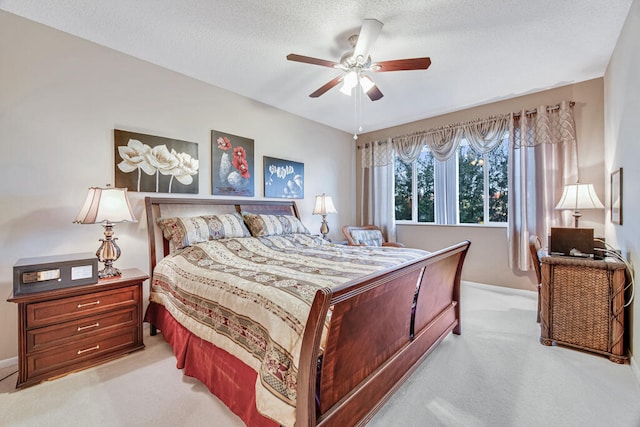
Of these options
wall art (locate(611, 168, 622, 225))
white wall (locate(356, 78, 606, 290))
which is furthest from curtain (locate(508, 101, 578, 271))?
wall art (locate(611, 168, 622, 225))

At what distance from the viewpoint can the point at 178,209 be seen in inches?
121

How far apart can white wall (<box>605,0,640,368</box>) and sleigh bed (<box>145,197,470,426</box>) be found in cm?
117

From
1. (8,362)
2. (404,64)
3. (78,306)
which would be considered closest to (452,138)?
(404,64)

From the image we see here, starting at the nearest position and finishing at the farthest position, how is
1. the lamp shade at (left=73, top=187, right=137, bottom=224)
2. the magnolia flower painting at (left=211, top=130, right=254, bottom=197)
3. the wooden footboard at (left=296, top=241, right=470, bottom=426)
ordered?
1. the wooden footboard at (left=296, top=241, right=470, bottom=426)
2. the lamp shade at (left=73, top=187, right=137, bottom=224)
3. the magnolia flower painting at (left=211, top=130, right=254, bottom=197)

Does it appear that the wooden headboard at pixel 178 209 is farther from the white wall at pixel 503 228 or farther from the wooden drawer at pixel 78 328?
the white wall at pixel 503 228

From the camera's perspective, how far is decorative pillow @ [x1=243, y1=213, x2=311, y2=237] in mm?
3301

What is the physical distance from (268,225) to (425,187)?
Answer: 2.89 metres

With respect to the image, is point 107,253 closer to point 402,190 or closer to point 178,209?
point 178,209

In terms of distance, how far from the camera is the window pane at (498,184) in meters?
4.05

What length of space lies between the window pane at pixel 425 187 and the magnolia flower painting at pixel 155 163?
3.56 metres

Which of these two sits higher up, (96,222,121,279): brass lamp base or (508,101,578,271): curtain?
(508,101,578,271): curtain

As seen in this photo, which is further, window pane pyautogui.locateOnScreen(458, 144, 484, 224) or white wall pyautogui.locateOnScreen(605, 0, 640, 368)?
window pane pyautogui.locateOnScreen(458, 144, 484, 224)

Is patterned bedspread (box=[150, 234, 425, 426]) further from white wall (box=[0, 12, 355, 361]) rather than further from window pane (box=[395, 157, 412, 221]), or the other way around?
window pane (box=[395, 157, 412, 221])

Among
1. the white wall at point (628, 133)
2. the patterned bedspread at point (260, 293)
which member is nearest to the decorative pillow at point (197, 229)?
the patterned bedspread at point (260, 293)
